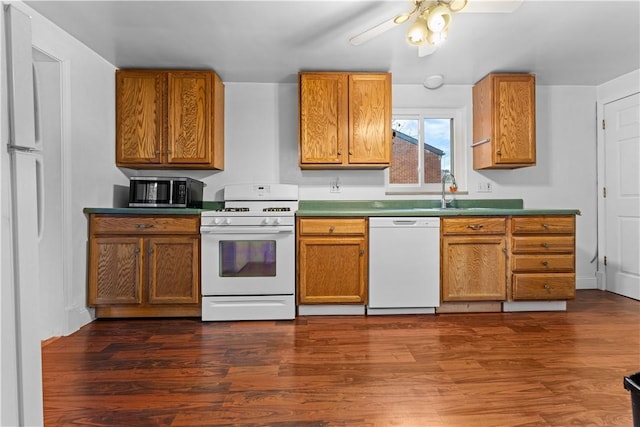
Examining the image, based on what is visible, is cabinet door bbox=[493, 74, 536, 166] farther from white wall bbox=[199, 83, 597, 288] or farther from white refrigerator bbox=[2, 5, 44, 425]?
white refrigerator bbox=[2, 5, 44, 425]

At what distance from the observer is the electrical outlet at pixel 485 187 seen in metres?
3.55

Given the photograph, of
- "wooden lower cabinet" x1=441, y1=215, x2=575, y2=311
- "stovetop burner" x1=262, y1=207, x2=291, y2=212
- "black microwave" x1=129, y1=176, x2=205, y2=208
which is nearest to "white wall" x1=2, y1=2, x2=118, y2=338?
"black microwave" x1=129, y1=176, x2=205, y2=208

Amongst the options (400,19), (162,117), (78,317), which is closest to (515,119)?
(400,19)

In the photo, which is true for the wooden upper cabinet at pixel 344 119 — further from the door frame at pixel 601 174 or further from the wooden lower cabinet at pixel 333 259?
the door frame at pixel 601 174

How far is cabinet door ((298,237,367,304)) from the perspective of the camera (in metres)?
2.78

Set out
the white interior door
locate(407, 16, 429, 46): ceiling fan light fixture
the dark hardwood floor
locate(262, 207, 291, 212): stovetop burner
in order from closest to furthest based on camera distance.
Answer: the dark hardwood floor → locate(407, 16, 429, 46): ceiling fan light fixture → locate(262, 207, 291, 212): stovetop burner → the white interior door

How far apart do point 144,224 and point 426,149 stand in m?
2.77

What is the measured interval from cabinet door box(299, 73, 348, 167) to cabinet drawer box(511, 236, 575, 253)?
1.67 metres

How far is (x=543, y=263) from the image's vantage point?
9.37ft

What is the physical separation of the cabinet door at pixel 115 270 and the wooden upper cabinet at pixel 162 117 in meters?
0.77

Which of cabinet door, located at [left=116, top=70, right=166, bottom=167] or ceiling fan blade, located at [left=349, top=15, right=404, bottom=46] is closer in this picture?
ceiling fan blade, located at [left=349, top=15, right=404, bottom=46]

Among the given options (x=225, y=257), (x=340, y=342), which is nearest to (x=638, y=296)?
(x=340, y=342)

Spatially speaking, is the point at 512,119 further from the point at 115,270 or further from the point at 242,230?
the point at 115,270

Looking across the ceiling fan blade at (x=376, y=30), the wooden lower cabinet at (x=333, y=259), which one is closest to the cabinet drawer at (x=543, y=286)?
the wooden lower cabinet at (x=333, y=259)
